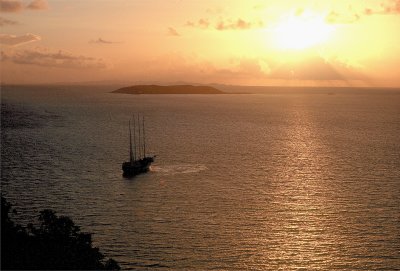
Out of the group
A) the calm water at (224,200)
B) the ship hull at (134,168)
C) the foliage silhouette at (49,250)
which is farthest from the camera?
the ship hull at (134,168)

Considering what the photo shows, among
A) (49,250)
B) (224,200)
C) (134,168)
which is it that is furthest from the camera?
(134,168)

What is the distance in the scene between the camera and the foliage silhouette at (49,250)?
38438 mm

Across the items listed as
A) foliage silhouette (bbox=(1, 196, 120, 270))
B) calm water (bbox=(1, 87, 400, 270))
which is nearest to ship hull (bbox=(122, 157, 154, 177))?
calm water (bbox=(1, 87, 400, 270))

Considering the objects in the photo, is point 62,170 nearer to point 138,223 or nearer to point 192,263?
point 138,223

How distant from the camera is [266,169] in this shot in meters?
97.5

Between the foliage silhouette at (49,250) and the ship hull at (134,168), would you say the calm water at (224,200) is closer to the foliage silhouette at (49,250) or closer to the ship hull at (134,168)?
the ship hull at (134,168)

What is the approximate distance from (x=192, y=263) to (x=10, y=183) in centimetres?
4147

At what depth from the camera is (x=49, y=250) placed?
40.8m

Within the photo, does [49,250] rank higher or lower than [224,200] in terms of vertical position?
higher

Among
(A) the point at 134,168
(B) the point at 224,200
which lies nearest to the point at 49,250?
(B) the point at 224,200

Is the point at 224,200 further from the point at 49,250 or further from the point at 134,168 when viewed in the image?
the point at 49,250

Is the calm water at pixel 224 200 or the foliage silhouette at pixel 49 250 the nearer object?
the foliage silhouette at pixel 49 250

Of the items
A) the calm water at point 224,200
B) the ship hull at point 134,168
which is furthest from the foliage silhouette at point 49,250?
the ship hull at point 134,168

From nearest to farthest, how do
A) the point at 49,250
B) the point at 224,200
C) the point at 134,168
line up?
1. the point at 49,250
2. the point at 224,200
3. the point at 134,168
